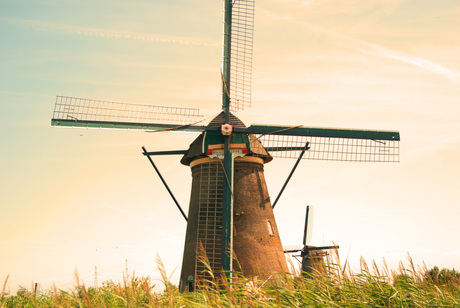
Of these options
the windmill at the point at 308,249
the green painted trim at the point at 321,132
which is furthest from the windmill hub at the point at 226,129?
the windmill at the point at 308,249

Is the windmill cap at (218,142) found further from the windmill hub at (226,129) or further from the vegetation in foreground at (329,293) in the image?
the vegetation in foreground at (329,293)

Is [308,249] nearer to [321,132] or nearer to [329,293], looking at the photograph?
[321,132]

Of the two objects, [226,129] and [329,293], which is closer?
[329,293]

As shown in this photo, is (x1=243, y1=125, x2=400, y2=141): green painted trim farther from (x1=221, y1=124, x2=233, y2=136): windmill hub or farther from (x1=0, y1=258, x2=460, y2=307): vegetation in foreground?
(x1=0, y1=258, x2=460, y2=307): vegetation in foreground

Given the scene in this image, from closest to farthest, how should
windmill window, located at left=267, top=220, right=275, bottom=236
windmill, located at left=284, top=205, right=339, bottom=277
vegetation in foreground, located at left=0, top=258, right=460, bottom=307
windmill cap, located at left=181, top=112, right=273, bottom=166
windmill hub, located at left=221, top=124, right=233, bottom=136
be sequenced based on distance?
vegetation in foreground, located at left=0, top=258, right=460, bottom=307 → windmill window, located at left=267, top=220, right=275, bottom=236 → windmill hub, located at left=221, top=124, right=233, bottom=136 → windmill cap, located at left=181, top=112, right=273, bottom=166 → windmill, located at left=284, top=205, right=339, bottom=277

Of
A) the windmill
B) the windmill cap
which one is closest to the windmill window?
the windmill cap

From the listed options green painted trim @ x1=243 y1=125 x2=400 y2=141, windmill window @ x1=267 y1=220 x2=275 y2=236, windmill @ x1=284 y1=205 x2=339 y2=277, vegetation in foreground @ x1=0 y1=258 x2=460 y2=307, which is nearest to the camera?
vegetation in foreground @ x1=0 y1=258 x2=460 y2=307

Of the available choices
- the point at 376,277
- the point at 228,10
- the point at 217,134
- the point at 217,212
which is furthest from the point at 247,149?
the point at 376,277

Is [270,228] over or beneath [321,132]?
beneath

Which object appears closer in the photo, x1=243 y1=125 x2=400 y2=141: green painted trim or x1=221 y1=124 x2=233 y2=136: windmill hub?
x1=221 y1=124 x2=233 y2=136: windmill hub

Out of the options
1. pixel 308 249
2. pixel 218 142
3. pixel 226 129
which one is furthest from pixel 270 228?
pixel 308 249

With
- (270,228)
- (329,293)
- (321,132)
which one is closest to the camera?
(329,293)

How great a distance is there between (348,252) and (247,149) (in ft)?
36.4

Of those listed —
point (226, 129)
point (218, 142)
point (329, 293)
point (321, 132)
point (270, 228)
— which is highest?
point (321, 132)
